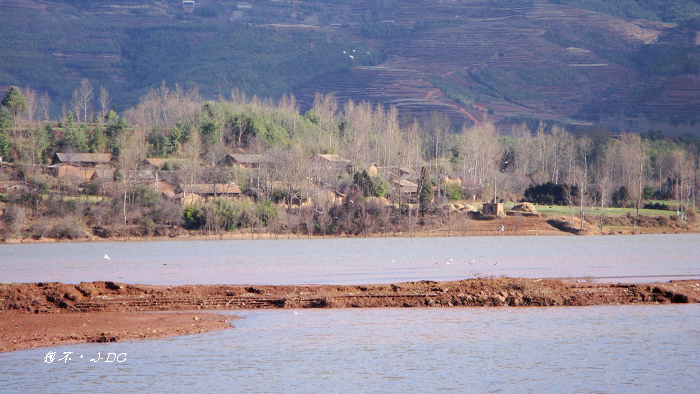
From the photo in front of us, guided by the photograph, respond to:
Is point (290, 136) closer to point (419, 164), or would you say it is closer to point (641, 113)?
point (419, 164)

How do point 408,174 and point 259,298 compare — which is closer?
point 259,298

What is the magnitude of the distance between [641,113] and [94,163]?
138822 millimetres

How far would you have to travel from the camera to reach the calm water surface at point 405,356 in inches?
603

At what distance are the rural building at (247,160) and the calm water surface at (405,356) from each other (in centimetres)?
6604

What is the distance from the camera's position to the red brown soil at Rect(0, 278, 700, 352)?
72.7 ft

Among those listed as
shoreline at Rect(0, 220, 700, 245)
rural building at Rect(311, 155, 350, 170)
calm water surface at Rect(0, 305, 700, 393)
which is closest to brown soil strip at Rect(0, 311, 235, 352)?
calm water surface at Rect(0, 305, 700, 393)

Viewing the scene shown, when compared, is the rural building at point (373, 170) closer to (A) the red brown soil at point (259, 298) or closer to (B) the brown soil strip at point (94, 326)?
(A) the red brown soil at point (259, 298)

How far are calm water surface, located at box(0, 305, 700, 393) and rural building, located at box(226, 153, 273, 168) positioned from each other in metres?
66.0

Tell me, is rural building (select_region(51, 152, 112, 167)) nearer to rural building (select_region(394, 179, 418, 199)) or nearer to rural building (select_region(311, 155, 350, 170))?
rural building (select_region(311, 155, 350, 170))

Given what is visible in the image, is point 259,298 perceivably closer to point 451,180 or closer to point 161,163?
point 161,163

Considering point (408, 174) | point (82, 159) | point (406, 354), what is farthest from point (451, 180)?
point (406, 354)

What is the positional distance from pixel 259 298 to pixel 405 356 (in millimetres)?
8152

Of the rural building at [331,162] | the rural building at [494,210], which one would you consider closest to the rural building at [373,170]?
the rural building at [331,162]

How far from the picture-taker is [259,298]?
2459 cm
